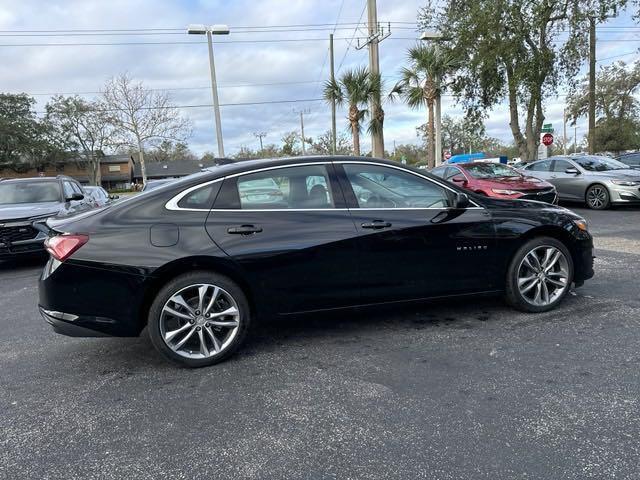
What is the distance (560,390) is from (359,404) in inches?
50.5

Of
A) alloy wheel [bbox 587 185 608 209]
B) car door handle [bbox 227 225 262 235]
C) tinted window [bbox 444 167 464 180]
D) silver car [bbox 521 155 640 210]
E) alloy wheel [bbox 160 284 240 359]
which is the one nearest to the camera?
alloy wheel [bbox 160 284 240 359]

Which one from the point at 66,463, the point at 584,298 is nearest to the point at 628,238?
the point at 584,298

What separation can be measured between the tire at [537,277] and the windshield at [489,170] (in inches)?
293

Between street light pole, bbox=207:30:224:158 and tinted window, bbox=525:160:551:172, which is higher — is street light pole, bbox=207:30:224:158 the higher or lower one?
the higher one

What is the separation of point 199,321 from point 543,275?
10.2 ft

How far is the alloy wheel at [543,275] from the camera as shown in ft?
14.3

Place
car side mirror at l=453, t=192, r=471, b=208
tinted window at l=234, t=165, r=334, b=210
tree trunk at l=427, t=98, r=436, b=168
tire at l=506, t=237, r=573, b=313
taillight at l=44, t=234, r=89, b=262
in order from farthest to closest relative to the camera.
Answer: tree trunk at l=427, t=98, r=436, b=168
tire at l=506, t=237, r=573, b=313
car side mirror at l=453, t=192, r=471, b=208
tinted window at l=234, t=165, r=334, b=210
taillight at l=44, t=234, r=89, b=262

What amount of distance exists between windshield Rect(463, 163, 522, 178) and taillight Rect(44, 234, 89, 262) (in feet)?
32.4

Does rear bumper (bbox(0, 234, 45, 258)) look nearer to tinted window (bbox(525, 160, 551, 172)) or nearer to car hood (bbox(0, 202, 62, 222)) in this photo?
car hood (bbox(0, 202, 62, 222))

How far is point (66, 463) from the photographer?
2.51 m

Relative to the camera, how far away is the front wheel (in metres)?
12.3

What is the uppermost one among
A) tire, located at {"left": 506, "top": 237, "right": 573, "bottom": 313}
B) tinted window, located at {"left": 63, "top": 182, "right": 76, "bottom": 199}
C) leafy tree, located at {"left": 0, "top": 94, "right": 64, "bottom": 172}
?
leafy tree, located at {"left": 0, "top": 94, "right": 64, "bottom": 172}

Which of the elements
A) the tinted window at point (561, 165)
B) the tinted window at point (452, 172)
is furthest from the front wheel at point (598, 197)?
the tinted window at point (452, 172)

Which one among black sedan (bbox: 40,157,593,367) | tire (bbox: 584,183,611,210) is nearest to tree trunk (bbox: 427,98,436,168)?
tire (bbox: 584,183,611,210)
